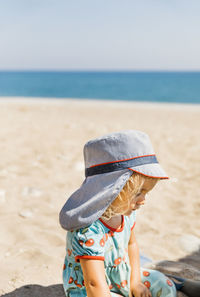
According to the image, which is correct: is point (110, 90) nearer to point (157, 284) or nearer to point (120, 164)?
point (157, 284)

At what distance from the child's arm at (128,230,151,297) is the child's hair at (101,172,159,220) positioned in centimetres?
46

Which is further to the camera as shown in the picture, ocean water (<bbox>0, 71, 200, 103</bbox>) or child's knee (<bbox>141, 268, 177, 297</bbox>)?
ocean water (<bbox>0, 71, 200, 103</bbox>)

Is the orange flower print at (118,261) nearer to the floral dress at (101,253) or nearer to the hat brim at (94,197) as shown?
the floral dress at (101,253)

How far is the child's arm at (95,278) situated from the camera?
1666 mm

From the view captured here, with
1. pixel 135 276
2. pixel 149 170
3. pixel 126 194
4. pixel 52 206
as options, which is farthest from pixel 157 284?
pixel 52 206

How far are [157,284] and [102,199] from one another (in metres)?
0.84

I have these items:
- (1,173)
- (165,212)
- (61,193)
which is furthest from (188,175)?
(1,173)

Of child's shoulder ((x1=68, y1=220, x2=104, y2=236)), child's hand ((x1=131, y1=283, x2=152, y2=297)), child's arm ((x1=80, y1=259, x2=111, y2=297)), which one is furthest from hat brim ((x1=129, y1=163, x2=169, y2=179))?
child's hand ((x1=131, y1=283, x2=152, y2=297))

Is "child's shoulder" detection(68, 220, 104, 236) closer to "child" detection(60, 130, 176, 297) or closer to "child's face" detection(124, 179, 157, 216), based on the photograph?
"child" detection(60, 130, 176, 297)

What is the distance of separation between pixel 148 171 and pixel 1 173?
334 centimetres

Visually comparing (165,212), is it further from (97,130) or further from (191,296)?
(97,130)

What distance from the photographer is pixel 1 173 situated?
4648 mm

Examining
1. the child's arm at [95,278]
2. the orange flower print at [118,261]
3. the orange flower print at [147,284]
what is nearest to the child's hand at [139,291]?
the orange flower print at [147,284]

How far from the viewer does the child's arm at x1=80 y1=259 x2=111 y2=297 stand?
1.67 metres
